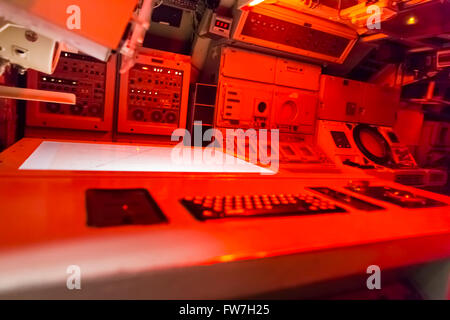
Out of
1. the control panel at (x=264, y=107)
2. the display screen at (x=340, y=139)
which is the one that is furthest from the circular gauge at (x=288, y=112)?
the display screen at (x=340, y=139)

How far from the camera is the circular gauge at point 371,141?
3003mm

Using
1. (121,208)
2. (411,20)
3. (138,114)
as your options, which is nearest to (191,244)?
(121,208)

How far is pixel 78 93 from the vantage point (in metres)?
2.33

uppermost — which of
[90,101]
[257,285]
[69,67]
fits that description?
[69,67]

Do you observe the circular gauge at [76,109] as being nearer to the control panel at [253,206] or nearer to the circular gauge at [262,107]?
the circular gauge at [262,107]

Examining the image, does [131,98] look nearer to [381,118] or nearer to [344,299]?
[344,299]

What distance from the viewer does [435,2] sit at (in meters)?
1.64

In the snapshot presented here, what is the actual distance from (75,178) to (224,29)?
6.58 feet

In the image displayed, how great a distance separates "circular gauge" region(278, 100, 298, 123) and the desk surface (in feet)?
7.25

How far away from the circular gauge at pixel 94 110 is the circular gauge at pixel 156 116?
16.6 inches

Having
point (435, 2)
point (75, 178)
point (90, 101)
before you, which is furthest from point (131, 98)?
point (435, 2)

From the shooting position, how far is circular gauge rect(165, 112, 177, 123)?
263 cm

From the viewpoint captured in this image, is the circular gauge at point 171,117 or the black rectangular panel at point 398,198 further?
the circular gauge at point 171,117
